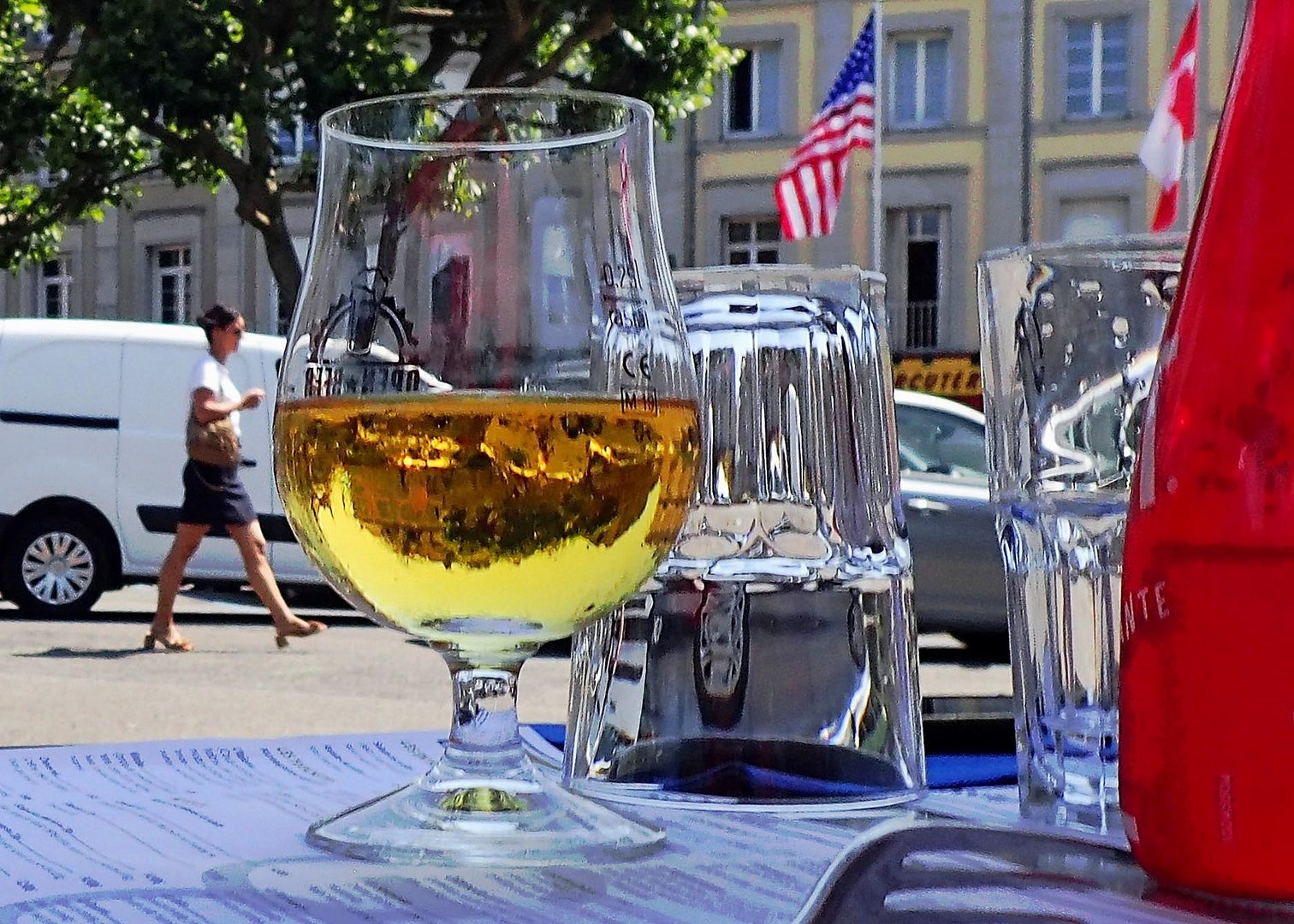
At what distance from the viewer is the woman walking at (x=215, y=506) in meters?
6.57

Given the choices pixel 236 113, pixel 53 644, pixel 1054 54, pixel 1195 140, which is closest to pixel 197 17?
pixel 236 113

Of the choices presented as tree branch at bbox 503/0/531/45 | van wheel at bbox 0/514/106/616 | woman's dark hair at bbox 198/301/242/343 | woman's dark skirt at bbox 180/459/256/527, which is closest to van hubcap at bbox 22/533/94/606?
van wheel at bbox 0/514/106/616

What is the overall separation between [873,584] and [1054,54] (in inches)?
672

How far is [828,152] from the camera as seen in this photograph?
10047mm

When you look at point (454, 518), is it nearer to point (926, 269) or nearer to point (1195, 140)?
point (1195, 140)

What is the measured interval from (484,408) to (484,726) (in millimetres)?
109

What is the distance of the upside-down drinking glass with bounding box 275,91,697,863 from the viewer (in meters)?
0.59

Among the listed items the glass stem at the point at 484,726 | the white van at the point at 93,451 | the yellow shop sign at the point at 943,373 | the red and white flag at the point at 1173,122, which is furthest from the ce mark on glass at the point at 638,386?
the yellow shop sign at the point at 943,373

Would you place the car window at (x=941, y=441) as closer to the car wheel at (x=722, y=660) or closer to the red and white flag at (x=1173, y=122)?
the red and white flag at (x=1173, y=122)

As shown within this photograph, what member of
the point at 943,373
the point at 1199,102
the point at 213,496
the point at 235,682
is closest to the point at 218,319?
the point at 213,496

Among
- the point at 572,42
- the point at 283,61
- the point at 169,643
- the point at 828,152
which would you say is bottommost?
the point at 169,643

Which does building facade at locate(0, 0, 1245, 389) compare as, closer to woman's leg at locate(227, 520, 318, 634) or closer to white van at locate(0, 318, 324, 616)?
white van at locate(0, 318, 324, 616)

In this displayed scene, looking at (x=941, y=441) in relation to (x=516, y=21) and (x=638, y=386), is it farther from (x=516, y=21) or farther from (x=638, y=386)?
(x=638, y=386)

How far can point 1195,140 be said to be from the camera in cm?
1440
